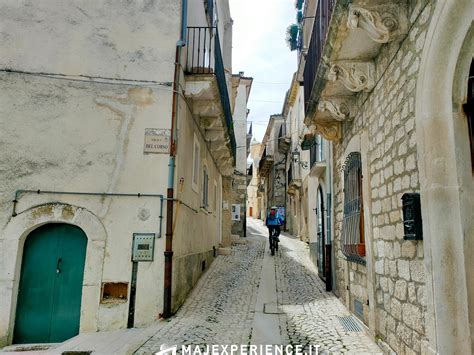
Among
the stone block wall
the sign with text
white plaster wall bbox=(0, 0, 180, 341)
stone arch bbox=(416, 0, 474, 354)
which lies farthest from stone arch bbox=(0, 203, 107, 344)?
stone arch bbox=(416, 0, 474, 354)

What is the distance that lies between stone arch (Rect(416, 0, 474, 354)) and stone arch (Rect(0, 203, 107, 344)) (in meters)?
4.76

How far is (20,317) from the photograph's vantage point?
6.02m

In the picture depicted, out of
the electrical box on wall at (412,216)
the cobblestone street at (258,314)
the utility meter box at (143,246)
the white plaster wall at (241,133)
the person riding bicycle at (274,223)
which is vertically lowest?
the cobblestone street at (258,314)

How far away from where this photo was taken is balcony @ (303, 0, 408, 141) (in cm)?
410

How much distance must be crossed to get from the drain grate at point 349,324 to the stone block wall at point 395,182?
10.1 inches

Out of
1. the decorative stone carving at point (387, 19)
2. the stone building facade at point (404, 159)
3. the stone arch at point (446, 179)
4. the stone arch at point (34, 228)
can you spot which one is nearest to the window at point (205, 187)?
the stone arch at point (34, 228)

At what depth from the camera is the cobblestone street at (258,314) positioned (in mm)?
5000

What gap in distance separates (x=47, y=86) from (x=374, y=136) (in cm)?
542

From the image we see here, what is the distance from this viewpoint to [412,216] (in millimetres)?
3600

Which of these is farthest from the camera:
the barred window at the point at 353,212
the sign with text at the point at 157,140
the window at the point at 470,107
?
the sign with text at the point at 157,140

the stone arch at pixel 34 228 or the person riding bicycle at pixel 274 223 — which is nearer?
the stone arch at pixel 34 228

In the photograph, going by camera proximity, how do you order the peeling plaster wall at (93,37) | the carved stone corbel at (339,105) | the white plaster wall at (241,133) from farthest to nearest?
the white plaster wall at (241,133) → the peeling plaster wall at (93,37) → the carved stone corbel at (339,105)

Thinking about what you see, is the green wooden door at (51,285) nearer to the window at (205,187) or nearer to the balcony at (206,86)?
the balcony at (206,86)

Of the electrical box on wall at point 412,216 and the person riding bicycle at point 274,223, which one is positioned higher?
the person riding bicycle at point 274,223
